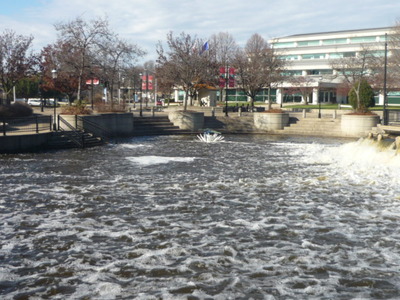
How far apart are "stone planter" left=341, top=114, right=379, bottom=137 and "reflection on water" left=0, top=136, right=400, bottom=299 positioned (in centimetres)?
1530

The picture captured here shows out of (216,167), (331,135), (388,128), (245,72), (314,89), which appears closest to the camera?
(216,167)

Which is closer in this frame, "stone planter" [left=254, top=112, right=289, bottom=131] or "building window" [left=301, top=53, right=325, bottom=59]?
"stone planter" [left=254, top=112, right=289, bottom=131]

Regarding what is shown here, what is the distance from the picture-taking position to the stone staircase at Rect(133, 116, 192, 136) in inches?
1387

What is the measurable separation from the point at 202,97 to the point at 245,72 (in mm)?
7367

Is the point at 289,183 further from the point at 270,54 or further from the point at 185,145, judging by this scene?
the point at 270,54

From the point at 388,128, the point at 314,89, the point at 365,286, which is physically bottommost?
the point at 365,286

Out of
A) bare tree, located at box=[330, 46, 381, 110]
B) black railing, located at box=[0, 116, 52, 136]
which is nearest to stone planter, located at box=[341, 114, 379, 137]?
black railing, located at box=[0, 116, 52, 136]

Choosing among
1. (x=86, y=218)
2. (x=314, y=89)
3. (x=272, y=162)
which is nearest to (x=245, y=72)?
(x=314, y=89)

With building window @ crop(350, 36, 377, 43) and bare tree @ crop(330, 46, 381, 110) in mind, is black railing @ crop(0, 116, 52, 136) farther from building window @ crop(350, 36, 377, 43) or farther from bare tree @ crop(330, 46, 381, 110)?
building window @ crop(350, 36, 377, 43)

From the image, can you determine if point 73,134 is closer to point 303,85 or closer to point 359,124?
point 359,124

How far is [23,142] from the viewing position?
23094mm

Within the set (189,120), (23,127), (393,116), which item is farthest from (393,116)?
(23,127)

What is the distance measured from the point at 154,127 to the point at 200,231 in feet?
88.8

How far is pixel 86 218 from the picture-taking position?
10.6 metres
